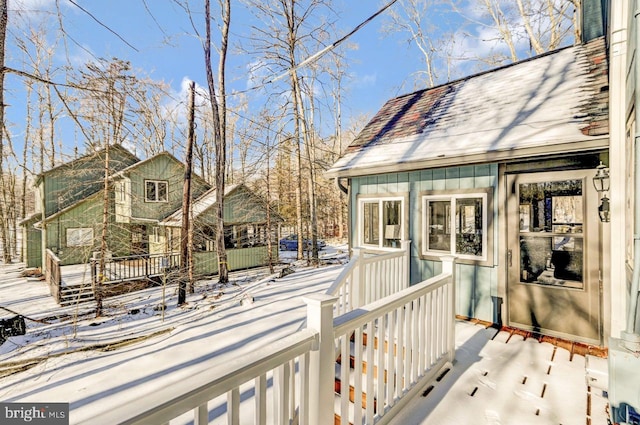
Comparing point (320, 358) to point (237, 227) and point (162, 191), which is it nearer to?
point (237, 227)

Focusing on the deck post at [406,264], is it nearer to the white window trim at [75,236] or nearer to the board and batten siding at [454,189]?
the board and batten siding at [454,189]

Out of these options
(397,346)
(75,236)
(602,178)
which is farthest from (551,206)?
(75,236)

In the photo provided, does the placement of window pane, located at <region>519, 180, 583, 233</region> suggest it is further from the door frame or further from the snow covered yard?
the snow covered yard

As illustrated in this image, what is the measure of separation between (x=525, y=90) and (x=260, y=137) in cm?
907

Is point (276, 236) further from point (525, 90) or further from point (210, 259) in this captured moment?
point (525, 90)

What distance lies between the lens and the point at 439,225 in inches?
192

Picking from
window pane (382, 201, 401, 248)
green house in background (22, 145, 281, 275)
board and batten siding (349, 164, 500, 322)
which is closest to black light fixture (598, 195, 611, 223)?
board and batten siding (349, 164, 500, 322)

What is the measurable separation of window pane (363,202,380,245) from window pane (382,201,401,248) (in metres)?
0.17

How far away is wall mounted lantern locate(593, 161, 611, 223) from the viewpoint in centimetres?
335

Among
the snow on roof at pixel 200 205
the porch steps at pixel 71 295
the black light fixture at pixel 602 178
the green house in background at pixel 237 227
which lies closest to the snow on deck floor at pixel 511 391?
the black light fixture at pixel 602 178

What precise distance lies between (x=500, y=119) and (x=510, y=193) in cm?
141

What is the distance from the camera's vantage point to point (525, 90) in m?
5.13

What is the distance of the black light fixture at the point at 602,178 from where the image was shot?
335 centimetres

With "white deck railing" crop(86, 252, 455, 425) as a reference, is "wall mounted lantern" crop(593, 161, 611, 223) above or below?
above
